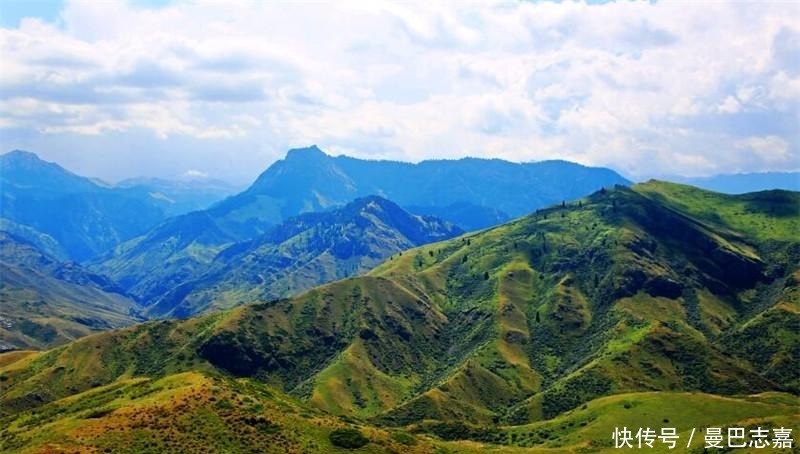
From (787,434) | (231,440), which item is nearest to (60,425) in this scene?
(231,440)

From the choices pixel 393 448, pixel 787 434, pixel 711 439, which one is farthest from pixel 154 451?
pixel 787 434

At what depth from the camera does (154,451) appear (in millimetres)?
168750

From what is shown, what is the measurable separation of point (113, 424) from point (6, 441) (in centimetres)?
3409

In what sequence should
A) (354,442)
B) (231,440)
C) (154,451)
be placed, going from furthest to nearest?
(354,442) → (231,440) → (154,451)

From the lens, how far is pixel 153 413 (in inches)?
7303

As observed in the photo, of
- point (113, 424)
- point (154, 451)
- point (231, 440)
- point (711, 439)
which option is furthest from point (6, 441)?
point (711, 439)

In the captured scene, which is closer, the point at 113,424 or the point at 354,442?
the point at 113,424

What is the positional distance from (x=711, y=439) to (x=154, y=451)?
147363mm

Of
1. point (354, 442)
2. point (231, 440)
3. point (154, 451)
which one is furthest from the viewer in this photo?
point (354, 442)

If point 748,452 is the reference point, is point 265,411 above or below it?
above

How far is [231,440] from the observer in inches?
7121

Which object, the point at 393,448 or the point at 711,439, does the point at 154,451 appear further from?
the point at 711,439

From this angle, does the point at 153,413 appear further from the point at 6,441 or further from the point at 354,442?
the point at 354,442

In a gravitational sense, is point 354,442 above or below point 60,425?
below
